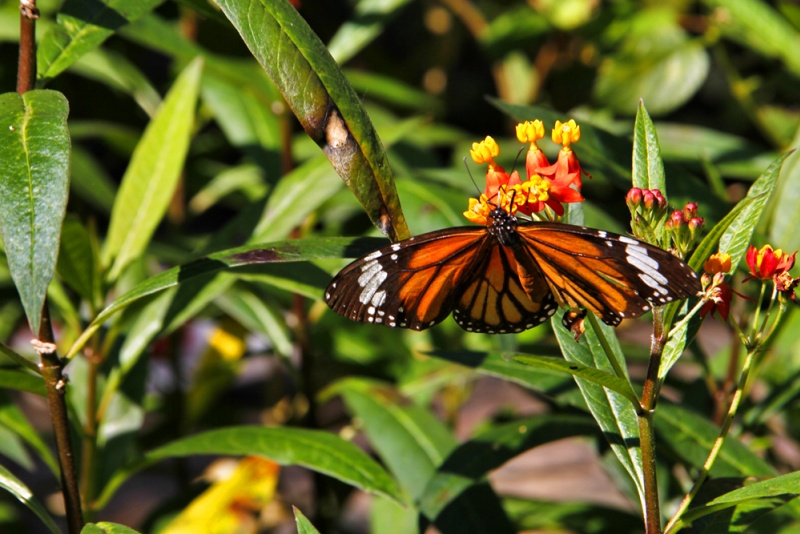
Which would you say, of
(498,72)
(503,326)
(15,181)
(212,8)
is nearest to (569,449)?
(498,72)

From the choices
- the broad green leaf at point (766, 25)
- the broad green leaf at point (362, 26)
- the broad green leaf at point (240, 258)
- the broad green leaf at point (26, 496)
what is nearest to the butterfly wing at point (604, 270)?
the broad green leaf at point (240, 258)

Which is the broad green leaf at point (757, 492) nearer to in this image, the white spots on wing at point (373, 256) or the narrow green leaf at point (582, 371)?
the narrow green leaf at point (582, 371)

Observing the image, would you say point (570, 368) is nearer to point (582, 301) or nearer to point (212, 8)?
point (582, 301)

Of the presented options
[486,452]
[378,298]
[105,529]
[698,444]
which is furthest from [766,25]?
[105,529]

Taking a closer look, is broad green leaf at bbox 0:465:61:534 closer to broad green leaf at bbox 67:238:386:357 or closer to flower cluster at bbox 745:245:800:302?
broad green leaf at bbox 67:238:386:357

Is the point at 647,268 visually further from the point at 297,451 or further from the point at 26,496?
the point at 26,496

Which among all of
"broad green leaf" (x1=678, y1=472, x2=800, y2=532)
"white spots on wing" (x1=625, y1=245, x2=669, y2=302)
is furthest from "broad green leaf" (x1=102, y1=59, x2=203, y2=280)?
"broad green leaf" (x1=678, y1=472, x2=800, y2=532)
